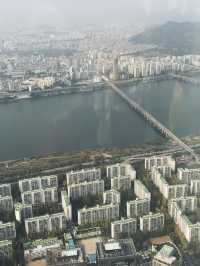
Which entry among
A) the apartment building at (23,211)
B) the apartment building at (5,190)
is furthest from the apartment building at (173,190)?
the apartment building at (5,190)

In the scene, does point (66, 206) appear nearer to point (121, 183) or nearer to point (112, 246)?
point (121, 183)

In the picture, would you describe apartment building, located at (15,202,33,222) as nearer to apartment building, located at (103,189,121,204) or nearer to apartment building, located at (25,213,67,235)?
apartment building, located at (25,213,67,235)

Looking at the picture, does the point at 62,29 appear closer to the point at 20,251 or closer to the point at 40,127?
the point at 40,127

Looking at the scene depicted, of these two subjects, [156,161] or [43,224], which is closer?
[43,224]

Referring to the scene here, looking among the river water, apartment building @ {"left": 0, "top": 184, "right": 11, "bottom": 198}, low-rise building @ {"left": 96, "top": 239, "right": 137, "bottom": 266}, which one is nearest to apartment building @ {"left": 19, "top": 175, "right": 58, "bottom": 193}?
apartment building @ {"left": 0, "top": 184, "right": 11, "bottom": 198}

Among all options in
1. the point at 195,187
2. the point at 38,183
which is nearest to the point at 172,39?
the point at 195,187

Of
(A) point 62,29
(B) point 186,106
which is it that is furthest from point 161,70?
(B) point 186,106

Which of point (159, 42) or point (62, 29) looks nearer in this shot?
point (62, 29)
